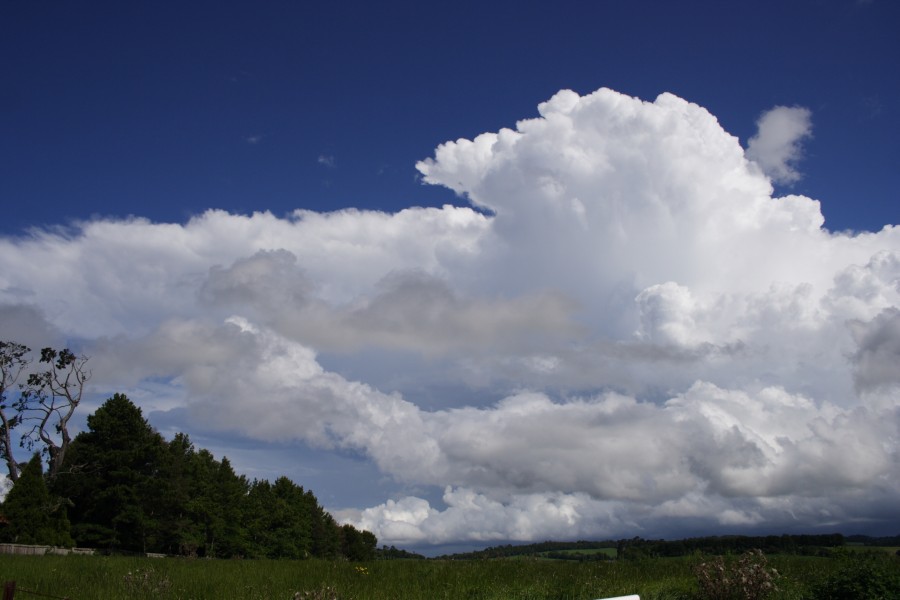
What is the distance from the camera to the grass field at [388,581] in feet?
45.9

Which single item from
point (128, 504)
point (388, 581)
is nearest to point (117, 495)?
point (128, 504)

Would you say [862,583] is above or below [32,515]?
below

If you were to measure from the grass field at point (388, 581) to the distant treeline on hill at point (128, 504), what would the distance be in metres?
25.6

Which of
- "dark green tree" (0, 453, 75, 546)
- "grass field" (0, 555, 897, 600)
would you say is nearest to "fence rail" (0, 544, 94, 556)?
"dark green tree" (0, 453, 75, 546)

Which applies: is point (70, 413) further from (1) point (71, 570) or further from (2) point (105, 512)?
(1) point (71, 570)

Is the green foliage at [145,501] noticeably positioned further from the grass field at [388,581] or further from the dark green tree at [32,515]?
the grass field at [388,581]

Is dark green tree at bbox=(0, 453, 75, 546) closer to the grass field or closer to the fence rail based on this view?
the fence rail

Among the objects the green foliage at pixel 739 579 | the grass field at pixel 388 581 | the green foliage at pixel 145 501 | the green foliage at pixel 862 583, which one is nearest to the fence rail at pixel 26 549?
the green foliage at pixel 145 501

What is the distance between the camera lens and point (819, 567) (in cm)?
2152

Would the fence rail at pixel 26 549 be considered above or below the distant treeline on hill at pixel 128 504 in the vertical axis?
below

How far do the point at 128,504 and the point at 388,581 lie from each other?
41.0 m

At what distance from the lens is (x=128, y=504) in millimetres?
49500

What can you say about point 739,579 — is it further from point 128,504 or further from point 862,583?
point 128,504

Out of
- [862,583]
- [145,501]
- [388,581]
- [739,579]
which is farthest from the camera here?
[145,501]
